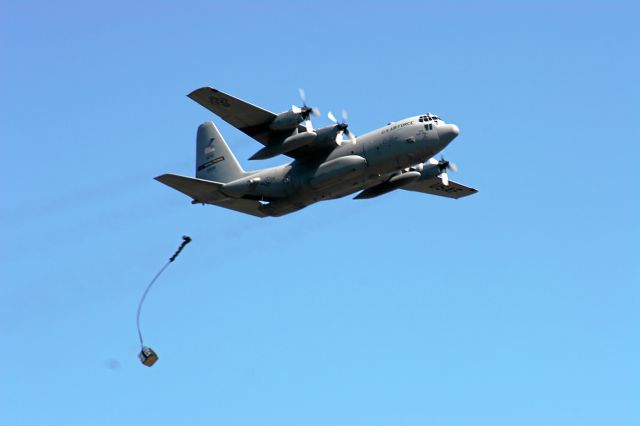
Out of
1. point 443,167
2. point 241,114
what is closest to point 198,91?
point 241,114

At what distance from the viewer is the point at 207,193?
127 feet

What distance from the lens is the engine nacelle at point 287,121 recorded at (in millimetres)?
36562

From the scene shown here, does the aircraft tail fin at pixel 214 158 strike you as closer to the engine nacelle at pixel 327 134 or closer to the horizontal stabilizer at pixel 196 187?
the horizontal stabilizer at pixel 196 187

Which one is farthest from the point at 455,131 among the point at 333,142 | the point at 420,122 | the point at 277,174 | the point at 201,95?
the point at 201,95

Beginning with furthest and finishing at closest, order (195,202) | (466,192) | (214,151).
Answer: (466,192) < (214,151) < (195,202)

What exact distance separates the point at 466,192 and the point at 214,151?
1237cm

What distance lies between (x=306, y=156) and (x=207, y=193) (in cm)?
431

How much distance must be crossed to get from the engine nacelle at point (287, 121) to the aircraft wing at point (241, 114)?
40 cm

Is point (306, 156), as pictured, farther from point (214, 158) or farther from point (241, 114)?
point (214, 158)

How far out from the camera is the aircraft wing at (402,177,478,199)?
1759 inches

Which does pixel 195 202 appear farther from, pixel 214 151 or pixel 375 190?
pixel 375 190

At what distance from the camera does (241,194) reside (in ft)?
127

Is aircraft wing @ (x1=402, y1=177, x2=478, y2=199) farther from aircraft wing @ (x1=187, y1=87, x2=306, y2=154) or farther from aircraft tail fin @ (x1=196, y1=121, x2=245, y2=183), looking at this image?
aircraft wing @ (x1=187, y1=87, x2=306, y2=154)

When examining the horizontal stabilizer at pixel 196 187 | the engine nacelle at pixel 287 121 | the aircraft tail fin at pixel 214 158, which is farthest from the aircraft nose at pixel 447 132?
the horizontal stabilizer at pixel 196 187
